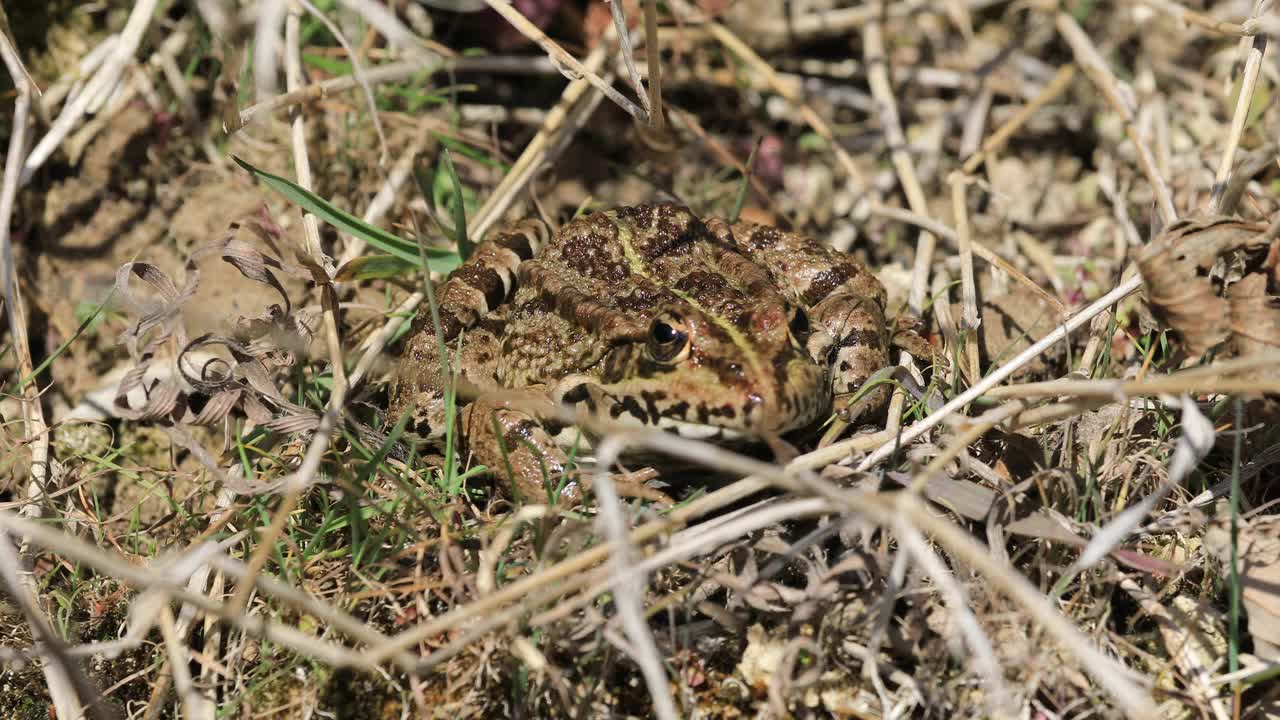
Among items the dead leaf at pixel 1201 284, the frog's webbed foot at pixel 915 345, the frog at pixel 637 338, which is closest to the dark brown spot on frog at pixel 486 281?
the frog at pixel 637 338

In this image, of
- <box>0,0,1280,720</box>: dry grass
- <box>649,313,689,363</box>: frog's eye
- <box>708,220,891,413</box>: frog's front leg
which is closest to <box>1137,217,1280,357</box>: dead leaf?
<box>0,0,1280,720</box>: dry grass

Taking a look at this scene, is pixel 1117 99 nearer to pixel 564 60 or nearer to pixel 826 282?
pixel 826 282

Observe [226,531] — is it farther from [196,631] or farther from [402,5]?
[402,5]

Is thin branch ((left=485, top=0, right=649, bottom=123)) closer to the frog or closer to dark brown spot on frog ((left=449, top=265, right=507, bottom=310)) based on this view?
the frog

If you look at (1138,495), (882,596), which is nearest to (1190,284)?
(1138,495)

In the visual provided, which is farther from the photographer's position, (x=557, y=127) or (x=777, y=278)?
(x=557, y=127)

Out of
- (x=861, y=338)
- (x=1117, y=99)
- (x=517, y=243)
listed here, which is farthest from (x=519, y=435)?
(x=1117, y=99)
